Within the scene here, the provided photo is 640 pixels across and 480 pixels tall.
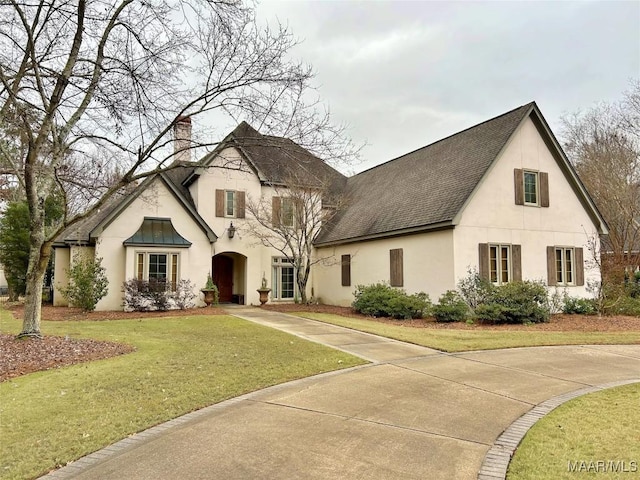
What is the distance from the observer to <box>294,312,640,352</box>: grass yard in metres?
11.1

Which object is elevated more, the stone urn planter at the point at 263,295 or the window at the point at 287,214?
the window at the point at 287,214

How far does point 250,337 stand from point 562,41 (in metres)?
14.1

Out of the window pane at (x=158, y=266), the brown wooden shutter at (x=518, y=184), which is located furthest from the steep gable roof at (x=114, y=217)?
the brown wooden shutter at (x=518, y=184)

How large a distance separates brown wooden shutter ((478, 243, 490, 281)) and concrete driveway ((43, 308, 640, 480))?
7.73 meters

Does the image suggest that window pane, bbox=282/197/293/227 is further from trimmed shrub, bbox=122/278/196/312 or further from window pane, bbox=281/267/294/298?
trimmed shrub, bbox=122/278/196/312

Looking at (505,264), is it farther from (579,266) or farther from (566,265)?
(579,266)

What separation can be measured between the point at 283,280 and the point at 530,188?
12.1 metres

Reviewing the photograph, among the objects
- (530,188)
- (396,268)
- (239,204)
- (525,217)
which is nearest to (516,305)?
(525,217)

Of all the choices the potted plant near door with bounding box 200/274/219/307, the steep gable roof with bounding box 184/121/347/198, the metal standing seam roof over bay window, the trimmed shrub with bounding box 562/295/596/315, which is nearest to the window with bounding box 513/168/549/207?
the trimmed shrub with bounding box 562/295/596/315

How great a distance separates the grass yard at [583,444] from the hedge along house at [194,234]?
12977 mm

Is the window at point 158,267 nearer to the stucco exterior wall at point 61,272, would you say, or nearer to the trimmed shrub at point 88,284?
the trimmed shrub at point 88,284

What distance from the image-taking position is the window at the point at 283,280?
2338cm

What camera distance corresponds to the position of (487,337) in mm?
12438

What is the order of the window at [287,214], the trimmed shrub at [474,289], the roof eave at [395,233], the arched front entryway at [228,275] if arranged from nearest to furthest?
1. the trimmed shrub at [474,289]
2. the roof eave at [395,233]
3. the window at [287,214]
4. the arched front entryway at [228,275]
